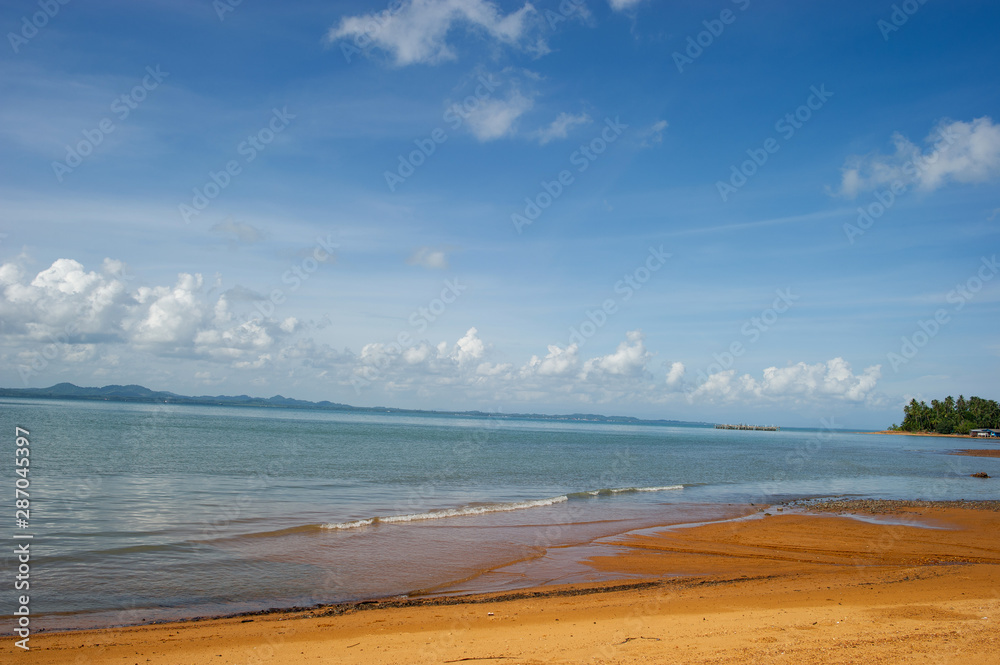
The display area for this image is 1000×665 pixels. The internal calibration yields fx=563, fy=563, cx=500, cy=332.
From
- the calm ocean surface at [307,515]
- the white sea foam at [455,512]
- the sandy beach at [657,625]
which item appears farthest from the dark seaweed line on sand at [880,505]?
the white sea foam at [455,512]

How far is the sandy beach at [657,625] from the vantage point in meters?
7.27

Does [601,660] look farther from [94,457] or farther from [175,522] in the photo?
[94,457]

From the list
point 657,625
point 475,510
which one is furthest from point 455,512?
point 657,625

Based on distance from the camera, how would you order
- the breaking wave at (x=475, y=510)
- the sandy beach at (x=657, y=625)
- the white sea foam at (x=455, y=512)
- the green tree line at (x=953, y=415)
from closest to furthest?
the sandy beach at (x=657, y=625) < the white sea foam at (x=455, y=512) < the breaking wave at (x=475, y=510) < the green tree line at (x=953, y=415)

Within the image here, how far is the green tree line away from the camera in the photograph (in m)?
140

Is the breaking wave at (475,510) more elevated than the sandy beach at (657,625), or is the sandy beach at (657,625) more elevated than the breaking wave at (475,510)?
the sandy beach at (657,625)

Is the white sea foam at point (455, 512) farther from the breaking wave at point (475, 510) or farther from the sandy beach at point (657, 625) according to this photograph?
the sandy beach at point (657, 625)

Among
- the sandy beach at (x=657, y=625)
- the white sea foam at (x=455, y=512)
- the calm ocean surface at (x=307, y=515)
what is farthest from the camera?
the white sea foam at (x=455, y=512)

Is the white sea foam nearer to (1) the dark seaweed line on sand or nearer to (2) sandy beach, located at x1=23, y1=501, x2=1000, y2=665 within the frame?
(2) sandy beach, located at x1=23, y1=501, x2=1000, y2=665

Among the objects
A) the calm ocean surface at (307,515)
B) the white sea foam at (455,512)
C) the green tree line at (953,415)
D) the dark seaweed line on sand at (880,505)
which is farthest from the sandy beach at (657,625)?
the green tree line at (953,415)

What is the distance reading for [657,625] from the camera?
8445 millimetres

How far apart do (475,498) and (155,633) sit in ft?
52.9

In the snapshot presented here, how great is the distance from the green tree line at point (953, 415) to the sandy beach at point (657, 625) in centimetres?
16672

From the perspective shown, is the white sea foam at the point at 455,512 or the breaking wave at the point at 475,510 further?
the breaking wave at the point at 475,510
